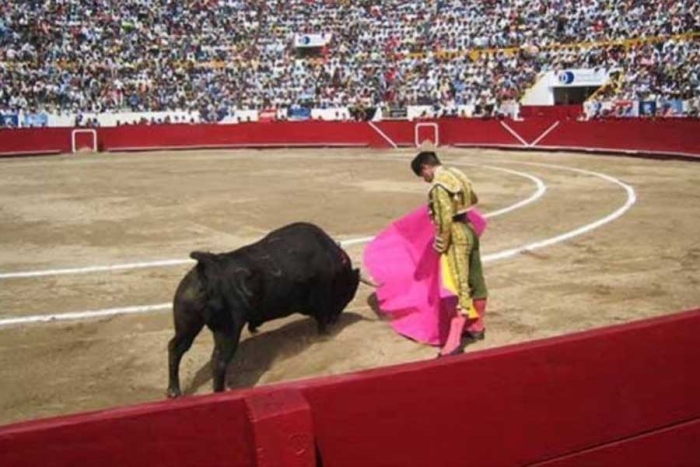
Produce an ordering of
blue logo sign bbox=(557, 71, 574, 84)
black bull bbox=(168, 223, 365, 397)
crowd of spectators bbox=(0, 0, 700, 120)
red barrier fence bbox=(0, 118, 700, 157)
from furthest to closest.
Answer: crowd of spectators bbox=(0, 0, 700, 120), blue logo sign bbox=(557, 71, 574, 84), red barrier fence bbox=(0, 118, 700, 157), black bull bbox=(168, 223, 365, 397)

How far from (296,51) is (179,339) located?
3432 cm

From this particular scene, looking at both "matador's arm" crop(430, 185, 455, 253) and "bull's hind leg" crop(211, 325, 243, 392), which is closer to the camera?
"bull's hind leg" crop(211, 325, 243, 392)

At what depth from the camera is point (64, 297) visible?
20.0ft

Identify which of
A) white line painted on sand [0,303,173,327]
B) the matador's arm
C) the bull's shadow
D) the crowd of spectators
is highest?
the crowd of spectators

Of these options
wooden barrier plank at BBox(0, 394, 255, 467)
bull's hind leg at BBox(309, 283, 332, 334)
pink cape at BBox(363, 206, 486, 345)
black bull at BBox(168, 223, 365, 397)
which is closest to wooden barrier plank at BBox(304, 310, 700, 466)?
wooden barrier plank at BBox(0, 394, 255, 467)

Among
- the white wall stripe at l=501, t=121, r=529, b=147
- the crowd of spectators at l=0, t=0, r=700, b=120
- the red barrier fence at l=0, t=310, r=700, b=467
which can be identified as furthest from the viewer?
the crowd of spectators at l=0, t=0, r=700, b=120

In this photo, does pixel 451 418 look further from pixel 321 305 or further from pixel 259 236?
pixel 259 236

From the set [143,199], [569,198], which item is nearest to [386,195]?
[569,198]

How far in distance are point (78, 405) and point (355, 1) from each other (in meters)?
37.2

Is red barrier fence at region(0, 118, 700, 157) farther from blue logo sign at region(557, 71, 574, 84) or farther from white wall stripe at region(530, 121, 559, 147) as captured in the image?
blue logo sign at region(557, 71, 574, 84)

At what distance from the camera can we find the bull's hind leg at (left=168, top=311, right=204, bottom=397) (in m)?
4.01

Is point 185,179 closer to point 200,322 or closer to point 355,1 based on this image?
point 200,322

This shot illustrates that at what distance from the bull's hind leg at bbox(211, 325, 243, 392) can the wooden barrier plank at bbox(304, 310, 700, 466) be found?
2.02 meters

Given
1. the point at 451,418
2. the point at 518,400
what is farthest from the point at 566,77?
the point at 451,418
